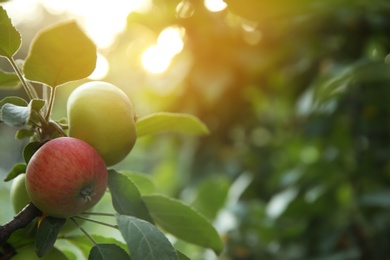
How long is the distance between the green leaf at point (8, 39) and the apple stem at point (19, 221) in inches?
7.4

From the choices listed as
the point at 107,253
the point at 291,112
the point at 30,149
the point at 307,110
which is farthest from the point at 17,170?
the point at 291,112

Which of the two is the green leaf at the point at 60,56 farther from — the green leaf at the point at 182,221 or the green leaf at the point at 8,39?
the green leaf at the point at 182,221

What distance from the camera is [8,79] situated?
70cm

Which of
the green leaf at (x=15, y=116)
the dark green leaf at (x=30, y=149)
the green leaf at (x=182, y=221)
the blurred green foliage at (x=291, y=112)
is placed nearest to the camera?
the green leaf at (x=15, y=116)

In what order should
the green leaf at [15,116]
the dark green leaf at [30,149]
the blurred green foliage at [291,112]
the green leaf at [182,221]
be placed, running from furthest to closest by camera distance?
the blurred green foliage at [291,112] < the green leaf at [182,221] < the dark green leaf at [30,149] < the green leaf at [15,116]

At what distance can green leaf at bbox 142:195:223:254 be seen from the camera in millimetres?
725

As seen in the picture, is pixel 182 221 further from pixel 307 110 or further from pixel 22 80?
pixel 307 110

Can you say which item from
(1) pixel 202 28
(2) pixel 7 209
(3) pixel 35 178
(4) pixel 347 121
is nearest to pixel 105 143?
(3) pixel 35 178

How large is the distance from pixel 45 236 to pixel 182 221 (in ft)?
0.70

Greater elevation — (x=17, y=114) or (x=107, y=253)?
(x=17, y=114)

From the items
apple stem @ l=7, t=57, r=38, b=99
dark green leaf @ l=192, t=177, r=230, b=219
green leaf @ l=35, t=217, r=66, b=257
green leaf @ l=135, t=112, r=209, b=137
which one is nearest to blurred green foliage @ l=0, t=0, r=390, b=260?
dark green leaf @ l=192, t=177, r=230, b=219

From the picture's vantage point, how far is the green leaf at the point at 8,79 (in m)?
0.70

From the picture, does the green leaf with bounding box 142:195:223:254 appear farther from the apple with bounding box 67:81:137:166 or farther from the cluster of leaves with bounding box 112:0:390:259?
the cluster of leaves with bounding box 112:0:390:259

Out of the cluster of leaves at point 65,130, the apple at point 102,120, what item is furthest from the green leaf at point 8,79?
the apple at point 102,120
